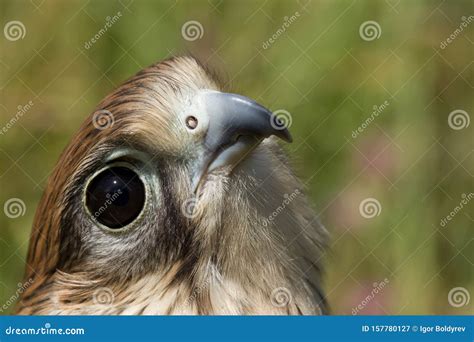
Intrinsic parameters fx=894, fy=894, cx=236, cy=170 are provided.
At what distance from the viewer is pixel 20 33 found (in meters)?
6.05

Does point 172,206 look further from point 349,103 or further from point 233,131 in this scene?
point 349,103

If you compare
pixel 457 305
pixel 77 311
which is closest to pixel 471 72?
pixel 457 305

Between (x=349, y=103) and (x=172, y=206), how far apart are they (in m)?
2.62

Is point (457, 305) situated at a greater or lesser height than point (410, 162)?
lesser

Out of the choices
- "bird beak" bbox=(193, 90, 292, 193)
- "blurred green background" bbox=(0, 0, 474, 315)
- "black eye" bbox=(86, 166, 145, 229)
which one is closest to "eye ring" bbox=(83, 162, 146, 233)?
"black eye" bbox=(86, 166, 145, 229)

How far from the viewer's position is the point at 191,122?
3727 millimetres

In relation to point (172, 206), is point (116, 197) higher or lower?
lower

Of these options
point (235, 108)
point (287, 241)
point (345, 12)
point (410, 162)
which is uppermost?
point (345, 12)

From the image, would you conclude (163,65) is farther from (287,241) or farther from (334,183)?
(334,183)

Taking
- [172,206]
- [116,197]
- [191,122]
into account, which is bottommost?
[116,197]

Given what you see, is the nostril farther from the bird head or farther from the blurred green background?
the blurred green background

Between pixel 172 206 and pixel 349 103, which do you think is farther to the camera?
pixel 349 103

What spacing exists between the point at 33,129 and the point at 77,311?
252 centimetres

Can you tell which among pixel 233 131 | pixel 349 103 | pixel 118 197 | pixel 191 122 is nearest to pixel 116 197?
pixel 118 197
